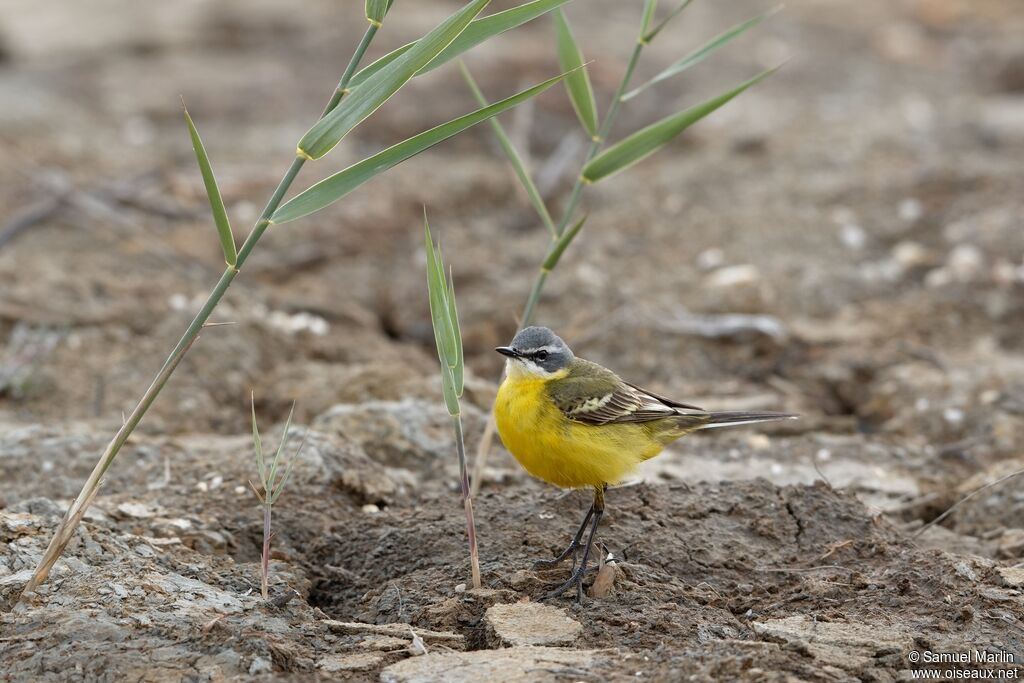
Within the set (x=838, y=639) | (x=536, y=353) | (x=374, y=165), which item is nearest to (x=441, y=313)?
(x=374, y=165)

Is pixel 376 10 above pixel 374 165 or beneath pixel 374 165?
above

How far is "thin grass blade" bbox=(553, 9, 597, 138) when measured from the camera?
429cm

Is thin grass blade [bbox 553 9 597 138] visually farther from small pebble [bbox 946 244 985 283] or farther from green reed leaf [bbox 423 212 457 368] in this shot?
small pebble [bbox 946 244 985 283]

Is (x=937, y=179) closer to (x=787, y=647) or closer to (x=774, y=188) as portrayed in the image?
(x=774, y=188)

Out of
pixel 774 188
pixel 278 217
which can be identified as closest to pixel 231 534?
pixel 278 217

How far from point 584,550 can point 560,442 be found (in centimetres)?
39

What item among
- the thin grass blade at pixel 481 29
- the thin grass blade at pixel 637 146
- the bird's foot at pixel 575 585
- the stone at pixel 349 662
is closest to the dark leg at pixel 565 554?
the bird's foot at pixel 575 585

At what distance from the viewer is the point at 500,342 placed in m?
7.14

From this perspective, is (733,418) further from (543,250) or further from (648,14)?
(543,250)

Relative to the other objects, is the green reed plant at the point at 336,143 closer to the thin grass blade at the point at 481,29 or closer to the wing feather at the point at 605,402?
the thin grass blade at the point at 481,29

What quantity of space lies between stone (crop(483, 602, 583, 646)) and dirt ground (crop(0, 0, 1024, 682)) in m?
0.01

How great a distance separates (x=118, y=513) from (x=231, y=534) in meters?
0.42

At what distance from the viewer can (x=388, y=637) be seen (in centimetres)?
342

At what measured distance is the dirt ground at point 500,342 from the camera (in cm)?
347
